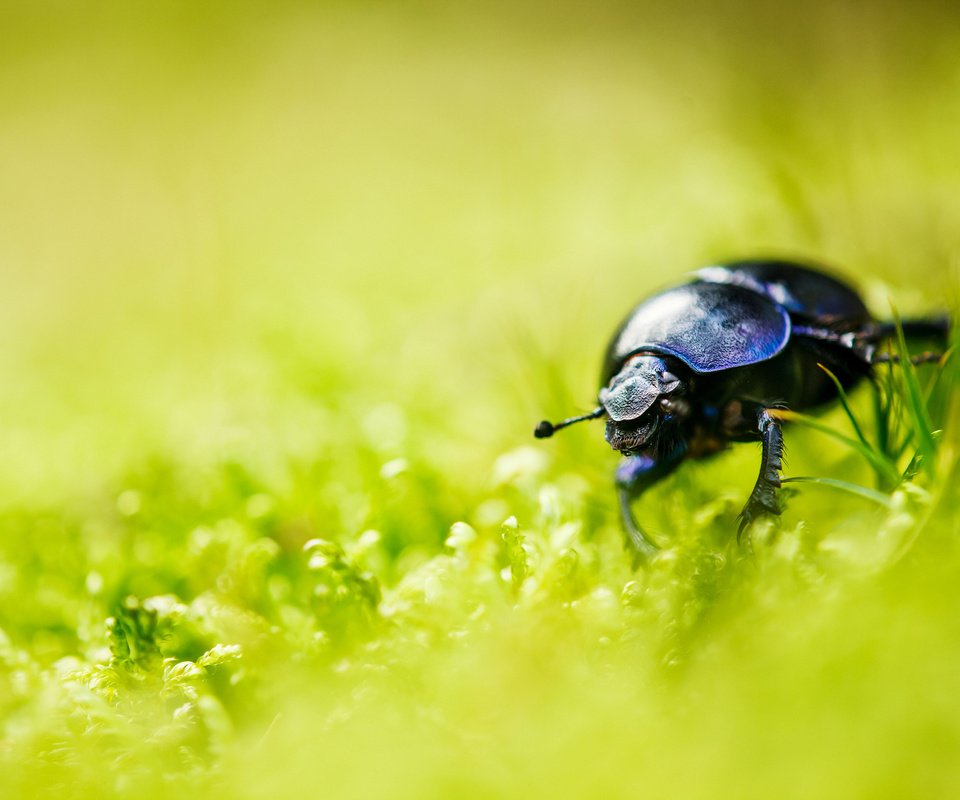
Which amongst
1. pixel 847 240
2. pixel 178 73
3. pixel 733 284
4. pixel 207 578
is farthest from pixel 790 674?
pixel 178 73

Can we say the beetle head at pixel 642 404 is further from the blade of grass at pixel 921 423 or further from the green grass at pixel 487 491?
the blade of grass at pixel 921 423

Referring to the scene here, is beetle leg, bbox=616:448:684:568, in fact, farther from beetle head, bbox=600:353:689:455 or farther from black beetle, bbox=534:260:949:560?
beetle head, bbox=600:353:689:455

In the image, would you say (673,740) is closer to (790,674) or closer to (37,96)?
(790,674)

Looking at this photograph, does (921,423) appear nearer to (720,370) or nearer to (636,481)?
(720,370)

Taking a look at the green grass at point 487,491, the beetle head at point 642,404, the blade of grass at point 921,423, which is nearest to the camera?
the green grass at point 487,491

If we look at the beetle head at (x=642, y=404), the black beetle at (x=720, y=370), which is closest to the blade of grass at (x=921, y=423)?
the black beetle at (x=720, y=370)

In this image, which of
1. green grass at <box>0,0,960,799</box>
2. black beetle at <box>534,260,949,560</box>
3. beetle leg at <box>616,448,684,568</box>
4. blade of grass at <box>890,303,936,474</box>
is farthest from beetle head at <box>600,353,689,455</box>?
blade of grass at <box>890,303,936,474</box>

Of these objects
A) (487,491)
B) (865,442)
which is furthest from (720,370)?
(487,491)
